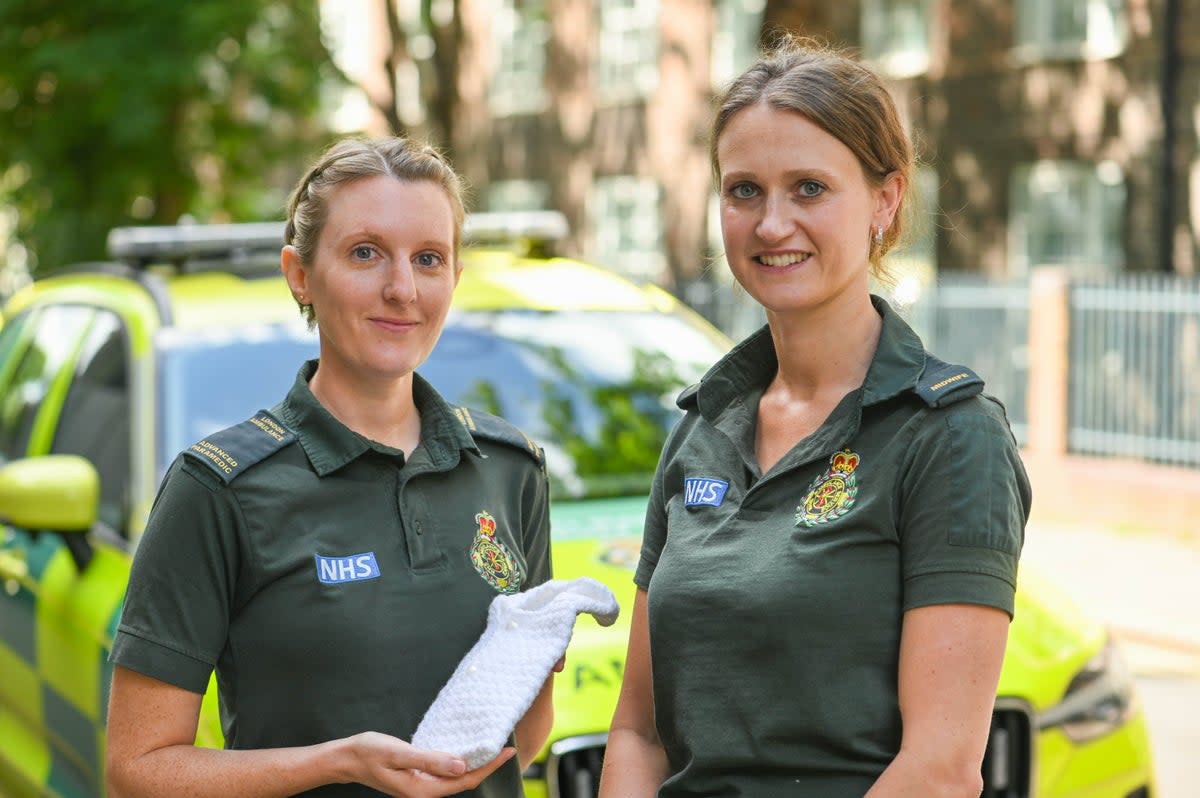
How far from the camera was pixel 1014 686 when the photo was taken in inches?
141

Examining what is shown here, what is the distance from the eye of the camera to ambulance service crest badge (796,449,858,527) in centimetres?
219

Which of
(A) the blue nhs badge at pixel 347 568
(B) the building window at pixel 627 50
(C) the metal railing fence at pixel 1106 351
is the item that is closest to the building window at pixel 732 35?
(B) the building window at pixel 627 50

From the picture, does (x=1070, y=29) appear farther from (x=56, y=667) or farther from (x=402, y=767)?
(x=402, y=767)

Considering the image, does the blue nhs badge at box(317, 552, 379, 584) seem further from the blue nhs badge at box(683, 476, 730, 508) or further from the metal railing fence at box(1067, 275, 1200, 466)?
the metal railing fence at box(1067, 275, 1200, 466)

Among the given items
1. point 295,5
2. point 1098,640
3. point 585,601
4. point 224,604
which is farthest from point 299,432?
point 295,5

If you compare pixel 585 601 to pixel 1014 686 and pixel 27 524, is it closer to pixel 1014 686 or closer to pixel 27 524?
pixel 1014 686

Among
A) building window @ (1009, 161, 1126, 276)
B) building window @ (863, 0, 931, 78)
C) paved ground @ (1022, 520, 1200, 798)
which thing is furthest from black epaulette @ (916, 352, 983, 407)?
building window @ (863, 0, 931, 78)

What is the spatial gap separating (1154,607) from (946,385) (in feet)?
28.3

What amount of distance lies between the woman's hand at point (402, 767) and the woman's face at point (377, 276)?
0.56 metres

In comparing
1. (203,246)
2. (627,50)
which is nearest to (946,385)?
(203,246)

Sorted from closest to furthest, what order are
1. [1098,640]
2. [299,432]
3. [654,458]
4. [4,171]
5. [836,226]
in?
[836,226] → [299,432] → [1098,640] → [654,458] → [4,171]

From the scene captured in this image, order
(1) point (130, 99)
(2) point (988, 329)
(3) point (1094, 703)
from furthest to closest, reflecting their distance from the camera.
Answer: (2) point (988, 329)
(1) point (130, 99)
(3) point (1094, 703)

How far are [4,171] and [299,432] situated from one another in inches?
469

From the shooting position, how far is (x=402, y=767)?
2.21 metres
